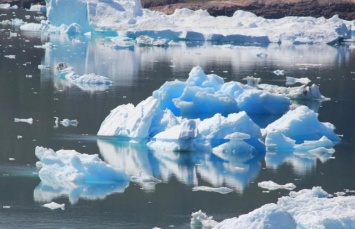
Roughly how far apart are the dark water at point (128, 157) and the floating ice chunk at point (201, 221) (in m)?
0.10

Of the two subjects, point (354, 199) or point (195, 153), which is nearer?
point (354, 199)

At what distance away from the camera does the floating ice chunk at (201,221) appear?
8.78 metres

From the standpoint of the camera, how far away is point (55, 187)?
1019 cm

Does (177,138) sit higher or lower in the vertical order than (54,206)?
higher

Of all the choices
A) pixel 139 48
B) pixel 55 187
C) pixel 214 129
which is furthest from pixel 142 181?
pixel 139 48

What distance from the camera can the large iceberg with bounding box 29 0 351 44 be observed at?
29.4m

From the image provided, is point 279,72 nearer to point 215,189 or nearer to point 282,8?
point 215,189

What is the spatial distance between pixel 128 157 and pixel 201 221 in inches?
128

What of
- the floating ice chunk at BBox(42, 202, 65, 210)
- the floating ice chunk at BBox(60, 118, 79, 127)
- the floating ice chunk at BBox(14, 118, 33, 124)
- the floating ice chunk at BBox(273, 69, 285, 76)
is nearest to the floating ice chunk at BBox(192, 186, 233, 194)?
the floating ice chunk at BBox(42, 202, 65, 210)

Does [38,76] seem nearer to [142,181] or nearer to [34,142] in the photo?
[34,142]

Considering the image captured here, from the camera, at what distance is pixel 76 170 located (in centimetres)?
1026

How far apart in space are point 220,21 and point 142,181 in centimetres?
2252

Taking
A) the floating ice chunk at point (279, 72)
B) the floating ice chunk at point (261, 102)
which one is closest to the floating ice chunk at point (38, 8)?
the floating ice chunk at point (279, 72)

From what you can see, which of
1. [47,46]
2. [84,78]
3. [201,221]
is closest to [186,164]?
[201,221]
